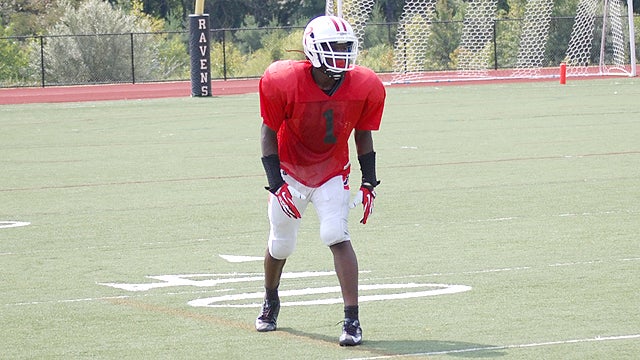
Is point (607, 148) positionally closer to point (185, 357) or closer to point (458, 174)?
point (458, 174)

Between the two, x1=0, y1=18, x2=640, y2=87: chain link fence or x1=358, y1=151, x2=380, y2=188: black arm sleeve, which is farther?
x1=0, y1=18, x2=640, y2=87: chain link fence

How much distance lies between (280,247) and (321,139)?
Result: 678mm

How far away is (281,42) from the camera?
167ft

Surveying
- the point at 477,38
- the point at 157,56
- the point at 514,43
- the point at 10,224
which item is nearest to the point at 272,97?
the point at 10,224

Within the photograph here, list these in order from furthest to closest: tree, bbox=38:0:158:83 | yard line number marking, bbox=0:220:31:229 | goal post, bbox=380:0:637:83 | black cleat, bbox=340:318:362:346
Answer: tree, bbox=38:0:158:83
goal post, bbox=380:0:637:83
yard line number marking, bbox=0:220:31:229
black cleat, bbox=340:318:362:346

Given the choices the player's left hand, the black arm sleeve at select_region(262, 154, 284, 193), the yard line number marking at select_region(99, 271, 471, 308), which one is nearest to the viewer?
the black arm sleeve at select_region(262, 154, 284, 193)

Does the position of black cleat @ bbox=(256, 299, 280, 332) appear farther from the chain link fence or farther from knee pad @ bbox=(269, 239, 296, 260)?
the chain link fence

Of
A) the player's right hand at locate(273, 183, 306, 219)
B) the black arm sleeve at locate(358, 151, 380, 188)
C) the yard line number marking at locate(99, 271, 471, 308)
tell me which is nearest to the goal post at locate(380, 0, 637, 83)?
the yard line number marking at locate(99, 271, 471, 308)

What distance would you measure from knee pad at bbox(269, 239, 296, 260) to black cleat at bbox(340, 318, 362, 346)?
710 mm

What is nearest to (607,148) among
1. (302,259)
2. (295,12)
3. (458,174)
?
(458,174)

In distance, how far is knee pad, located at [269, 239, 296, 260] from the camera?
7930mm

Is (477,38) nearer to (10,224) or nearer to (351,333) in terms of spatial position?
(10,224)

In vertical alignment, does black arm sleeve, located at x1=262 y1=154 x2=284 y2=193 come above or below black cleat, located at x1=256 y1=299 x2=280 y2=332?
above

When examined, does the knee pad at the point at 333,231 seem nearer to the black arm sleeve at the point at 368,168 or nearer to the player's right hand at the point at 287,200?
the player's right hand at the point at 287,200
